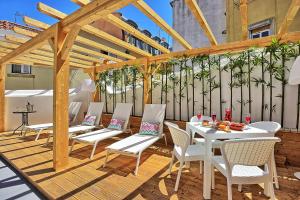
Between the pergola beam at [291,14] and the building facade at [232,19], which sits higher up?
the building facade at [232,19]

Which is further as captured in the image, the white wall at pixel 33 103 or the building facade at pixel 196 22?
the building facade at pixel 196 22

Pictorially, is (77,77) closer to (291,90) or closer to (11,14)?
(11,14)

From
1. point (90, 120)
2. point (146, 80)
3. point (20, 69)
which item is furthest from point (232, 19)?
point (20, 69)

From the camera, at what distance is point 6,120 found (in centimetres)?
764

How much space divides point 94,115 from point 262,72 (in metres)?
5.00

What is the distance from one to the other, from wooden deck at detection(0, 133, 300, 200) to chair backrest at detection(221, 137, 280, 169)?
0.84 m

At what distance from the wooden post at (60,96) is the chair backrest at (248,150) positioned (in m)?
3.00

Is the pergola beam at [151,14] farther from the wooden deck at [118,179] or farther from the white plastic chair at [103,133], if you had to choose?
the wooden deck at [118,179]

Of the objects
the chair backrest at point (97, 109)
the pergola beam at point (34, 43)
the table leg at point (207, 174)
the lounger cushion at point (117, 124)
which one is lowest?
the table leg at point (207, 174)

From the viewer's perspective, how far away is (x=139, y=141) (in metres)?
4.39

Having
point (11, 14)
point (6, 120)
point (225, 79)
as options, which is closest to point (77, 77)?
point (6, 120)

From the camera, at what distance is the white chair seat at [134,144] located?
379 centimetres

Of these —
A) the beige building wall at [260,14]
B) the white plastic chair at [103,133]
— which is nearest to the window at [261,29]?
the beige building wall at [260,14]

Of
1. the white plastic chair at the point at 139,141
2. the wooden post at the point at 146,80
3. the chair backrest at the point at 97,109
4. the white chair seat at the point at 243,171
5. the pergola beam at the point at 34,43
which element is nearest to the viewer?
the white chair seat at the point at 243,171
